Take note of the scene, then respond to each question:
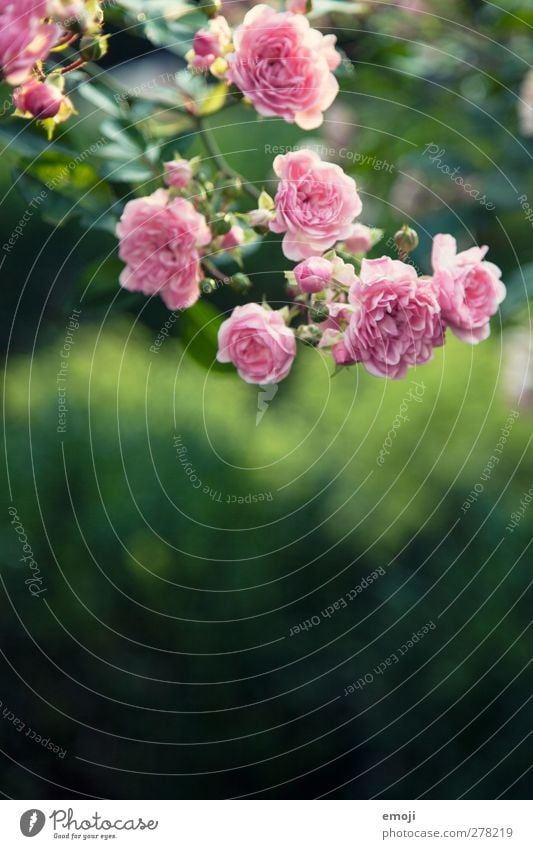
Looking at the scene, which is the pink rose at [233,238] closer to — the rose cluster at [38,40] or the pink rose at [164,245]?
the pink rose at [164,245]

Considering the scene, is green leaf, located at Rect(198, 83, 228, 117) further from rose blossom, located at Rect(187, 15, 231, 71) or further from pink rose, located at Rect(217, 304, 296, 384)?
pink rose, located at Rect(217, 304, 296, 384)

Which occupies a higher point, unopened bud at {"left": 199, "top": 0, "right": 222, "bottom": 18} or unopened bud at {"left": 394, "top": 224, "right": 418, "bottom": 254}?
unopened bud at {"left": 199, "top": 0, "right": 222, "bottom": 18}

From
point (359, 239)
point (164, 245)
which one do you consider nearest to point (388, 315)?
point (359, 239)

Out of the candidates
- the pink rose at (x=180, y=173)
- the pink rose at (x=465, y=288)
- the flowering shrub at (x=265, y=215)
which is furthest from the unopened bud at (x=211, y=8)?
the pink rose at (x=465, y=288)

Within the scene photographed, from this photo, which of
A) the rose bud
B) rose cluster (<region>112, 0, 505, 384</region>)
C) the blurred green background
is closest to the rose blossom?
rose cluster (<region>112, 0, 505, 384</region>)

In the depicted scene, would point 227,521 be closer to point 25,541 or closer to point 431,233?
point 25,541
